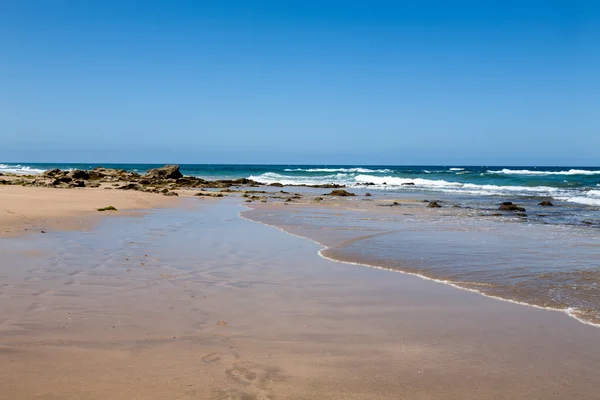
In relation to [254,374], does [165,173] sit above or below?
above

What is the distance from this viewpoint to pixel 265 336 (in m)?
4.60

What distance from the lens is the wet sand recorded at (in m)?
3.57

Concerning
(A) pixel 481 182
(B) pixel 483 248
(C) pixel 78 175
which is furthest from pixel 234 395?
(A) pixel 481 182

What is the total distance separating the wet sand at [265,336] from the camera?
3.57 metres

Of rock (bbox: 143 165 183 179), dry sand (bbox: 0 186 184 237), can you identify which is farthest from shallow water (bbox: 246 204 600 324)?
rock (bbox: 143 165 183 179)

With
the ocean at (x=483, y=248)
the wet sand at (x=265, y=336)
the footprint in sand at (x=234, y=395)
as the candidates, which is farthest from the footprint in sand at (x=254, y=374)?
the ocean at (x=483, y=248)

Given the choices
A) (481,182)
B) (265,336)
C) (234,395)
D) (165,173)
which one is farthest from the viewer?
(481,182)

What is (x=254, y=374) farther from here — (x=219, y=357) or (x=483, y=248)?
(x=483, y=248)

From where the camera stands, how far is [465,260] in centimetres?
863

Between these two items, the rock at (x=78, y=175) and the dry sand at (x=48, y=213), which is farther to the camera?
the rock at (x=78, y=175)

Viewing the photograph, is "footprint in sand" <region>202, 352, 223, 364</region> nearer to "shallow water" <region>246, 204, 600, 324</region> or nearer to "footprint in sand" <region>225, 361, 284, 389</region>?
"footprint in sand" <region>225, 361, 284, 389</region>

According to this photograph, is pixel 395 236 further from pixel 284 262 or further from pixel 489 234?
pixel 284 262

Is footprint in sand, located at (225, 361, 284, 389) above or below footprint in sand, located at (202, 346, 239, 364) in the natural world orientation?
below

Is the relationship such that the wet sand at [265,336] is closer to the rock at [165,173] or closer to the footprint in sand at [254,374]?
the footprint in sand at [254,374]
